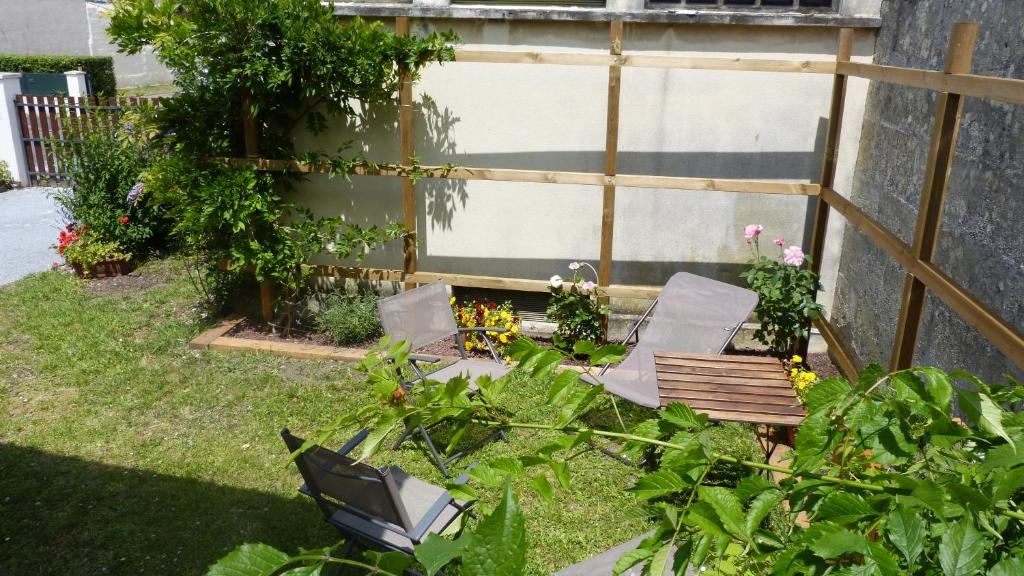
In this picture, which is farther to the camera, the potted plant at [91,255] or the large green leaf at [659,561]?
the potted plant at [91,255]

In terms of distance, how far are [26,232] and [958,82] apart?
9.93m

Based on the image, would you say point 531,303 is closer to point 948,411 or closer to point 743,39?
point 743,39

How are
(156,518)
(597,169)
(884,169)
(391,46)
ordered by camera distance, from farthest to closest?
(597,169) → (391,46) → (884,169) → (156,518)

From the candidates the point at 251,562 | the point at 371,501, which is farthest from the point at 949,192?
the point at 251,562

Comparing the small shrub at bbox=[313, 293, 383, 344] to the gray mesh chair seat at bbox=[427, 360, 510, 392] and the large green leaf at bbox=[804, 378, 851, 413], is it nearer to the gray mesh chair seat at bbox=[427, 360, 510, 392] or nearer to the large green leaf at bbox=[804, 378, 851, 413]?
the gray mesh chair seat at bbox=[427, 360, 510, 392]

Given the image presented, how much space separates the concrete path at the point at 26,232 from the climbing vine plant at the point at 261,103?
8.87 feet

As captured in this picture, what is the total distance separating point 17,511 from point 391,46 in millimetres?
3876

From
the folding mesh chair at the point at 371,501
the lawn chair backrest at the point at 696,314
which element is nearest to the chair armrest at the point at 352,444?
the folding mesh chair at the point at 371,501

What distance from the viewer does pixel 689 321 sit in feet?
18.9

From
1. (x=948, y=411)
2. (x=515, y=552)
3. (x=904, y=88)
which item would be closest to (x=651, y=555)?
(x=515, y=552)

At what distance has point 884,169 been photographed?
18.1ft

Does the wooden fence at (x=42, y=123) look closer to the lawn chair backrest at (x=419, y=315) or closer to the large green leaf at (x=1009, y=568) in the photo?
the lawn chair backrest at (x=419, y=315)

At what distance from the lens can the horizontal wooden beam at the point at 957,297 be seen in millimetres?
3289

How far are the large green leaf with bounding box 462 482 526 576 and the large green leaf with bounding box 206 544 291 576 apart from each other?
215 millimetres
